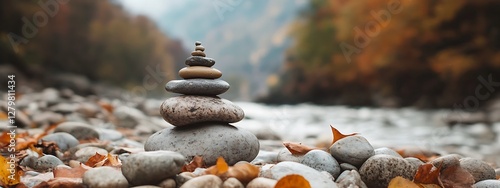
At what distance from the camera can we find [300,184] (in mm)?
2117

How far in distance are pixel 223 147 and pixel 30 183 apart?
1.17 meters

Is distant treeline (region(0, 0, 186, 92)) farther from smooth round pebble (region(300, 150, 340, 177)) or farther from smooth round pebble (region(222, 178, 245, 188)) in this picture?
smooth round pebble (region(222, 178, 245, 188))

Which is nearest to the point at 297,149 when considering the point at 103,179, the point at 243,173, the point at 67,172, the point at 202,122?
the point at 202,122

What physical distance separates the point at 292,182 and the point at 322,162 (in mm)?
664

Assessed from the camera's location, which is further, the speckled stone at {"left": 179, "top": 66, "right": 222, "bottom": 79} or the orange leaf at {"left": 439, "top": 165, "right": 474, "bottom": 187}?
the speckled stone at {"left": 179, "top": 66, "right": 222, "bottom": 79}

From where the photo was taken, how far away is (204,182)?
216 cm

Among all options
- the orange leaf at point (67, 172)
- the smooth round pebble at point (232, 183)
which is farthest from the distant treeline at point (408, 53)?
the orange leaf at point (67, 172)

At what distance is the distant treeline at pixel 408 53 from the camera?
17.8 metres

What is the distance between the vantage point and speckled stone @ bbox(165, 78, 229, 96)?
3.20m

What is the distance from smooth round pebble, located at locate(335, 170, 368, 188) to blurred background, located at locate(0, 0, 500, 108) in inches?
250

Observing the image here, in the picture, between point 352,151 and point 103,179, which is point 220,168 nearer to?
point 103,179

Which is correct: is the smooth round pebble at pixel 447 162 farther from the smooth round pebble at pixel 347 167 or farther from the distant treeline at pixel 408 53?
the distant treeline at pixel 408 53

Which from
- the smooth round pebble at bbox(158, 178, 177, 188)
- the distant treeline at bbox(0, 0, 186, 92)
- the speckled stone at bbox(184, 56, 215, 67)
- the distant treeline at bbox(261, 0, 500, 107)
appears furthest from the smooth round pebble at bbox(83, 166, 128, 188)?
the distant treeline at bbox(0, 0, 186, 92)

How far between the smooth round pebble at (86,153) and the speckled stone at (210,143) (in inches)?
19.4
